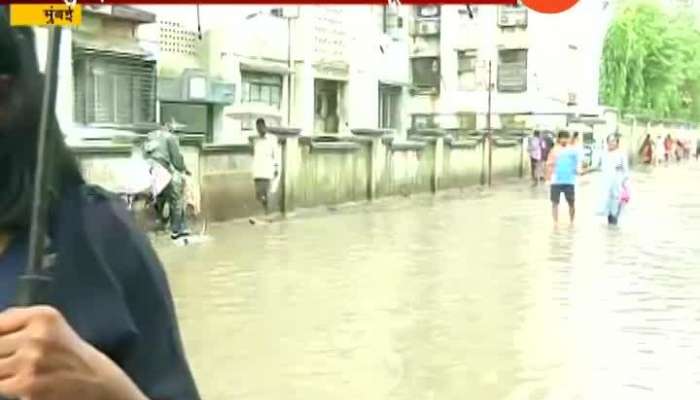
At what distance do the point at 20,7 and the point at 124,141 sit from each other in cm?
1391

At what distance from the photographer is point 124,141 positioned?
48.9ft

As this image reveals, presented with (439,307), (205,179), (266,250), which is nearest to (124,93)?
(205,179)

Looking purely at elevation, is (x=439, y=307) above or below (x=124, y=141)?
below

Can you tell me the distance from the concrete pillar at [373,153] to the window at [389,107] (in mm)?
7550

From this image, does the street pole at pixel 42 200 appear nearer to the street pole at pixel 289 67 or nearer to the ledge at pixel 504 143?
the street pole at pixel 289 67

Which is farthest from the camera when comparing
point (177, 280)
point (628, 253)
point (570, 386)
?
point (628, 253)

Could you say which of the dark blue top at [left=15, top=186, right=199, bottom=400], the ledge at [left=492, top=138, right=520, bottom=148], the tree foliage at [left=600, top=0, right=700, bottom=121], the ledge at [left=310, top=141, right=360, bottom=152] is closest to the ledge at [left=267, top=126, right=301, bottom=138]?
the ledge at [left=310, top=141, right=360, bottom=152]

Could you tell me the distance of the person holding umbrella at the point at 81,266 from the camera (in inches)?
45.3

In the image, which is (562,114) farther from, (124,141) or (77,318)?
(77,318)

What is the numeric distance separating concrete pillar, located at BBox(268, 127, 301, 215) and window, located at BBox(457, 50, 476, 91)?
24586 mm

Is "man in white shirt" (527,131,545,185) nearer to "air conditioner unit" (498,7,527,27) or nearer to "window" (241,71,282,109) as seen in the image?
"air conditioner unit" (498,7,527,27)

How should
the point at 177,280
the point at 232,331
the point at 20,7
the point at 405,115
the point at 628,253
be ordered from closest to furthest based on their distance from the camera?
the point at 20,7, the point at 232,331, the point at 177,280, the point at 628,253, the point at 405,115

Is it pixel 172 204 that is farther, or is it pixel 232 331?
pixel 172 204

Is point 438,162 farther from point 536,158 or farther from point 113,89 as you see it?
point 113,89
